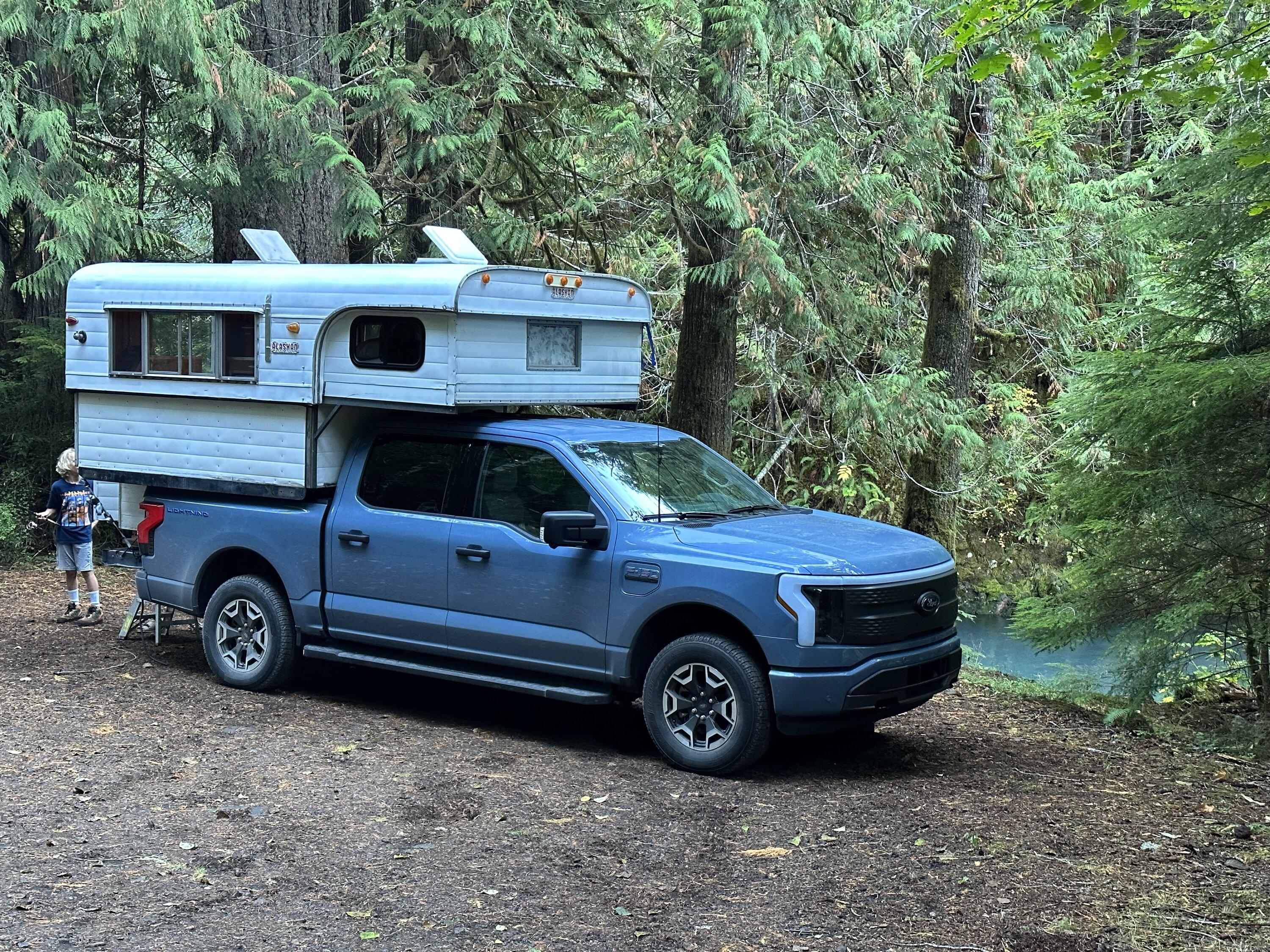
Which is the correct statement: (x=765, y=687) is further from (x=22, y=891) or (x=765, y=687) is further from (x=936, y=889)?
(x=22, y=891)

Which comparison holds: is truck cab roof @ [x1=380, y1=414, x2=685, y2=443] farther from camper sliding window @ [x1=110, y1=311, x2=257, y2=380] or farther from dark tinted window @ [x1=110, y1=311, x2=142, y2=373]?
dark tinted window @ [x1=110, y1=311, x2=142, y2=373]

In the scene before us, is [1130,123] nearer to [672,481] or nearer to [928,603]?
[672,481]

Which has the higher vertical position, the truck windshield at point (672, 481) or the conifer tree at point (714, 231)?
the conifer tree at point (714, 231)

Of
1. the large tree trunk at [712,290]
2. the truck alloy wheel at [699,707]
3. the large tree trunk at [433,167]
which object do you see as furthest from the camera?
the large tree trunk at [433,167]

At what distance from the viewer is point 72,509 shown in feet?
36.4

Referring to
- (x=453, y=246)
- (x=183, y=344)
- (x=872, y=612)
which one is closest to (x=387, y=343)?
(x=453, y=246)

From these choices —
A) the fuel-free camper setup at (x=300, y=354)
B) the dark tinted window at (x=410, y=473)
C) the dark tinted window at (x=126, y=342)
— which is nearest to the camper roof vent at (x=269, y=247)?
the fuel-free camper setup at (x=300, y=354)

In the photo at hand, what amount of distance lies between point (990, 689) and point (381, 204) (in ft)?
22.8

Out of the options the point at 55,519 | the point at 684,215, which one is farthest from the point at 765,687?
the point at 55,519

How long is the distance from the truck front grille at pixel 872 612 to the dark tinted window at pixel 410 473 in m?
2.64

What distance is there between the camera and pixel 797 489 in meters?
17.5

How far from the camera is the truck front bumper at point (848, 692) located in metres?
7.00

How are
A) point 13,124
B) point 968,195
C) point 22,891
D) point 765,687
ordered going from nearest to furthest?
point 22,891 < point 765,687 < point 13,124 < point 968,195

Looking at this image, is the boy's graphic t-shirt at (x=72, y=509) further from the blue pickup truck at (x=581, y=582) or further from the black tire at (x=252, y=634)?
the black tire at (x=252, y=634)
